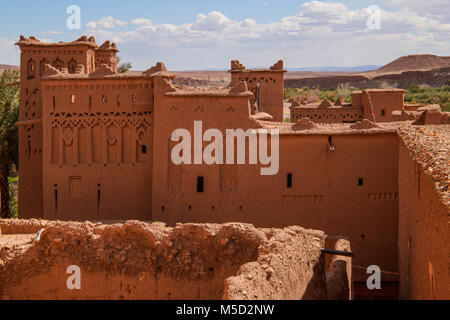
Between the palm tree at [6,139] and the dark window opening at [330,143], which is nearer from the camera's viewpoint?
the dark window opening at [330,143]

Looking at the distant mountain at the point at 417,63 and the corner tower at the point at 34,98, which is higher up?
the distant mountain at the point at 417,63

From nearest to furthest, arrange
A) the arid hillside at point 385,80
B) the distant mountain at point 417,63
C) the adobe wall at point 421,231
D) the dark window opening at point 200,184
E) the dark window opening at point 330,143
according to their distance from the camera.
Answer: the adobe wall at point 421,231 → the dark window opening at point 330,143 → the dark window opening at point 200,184 → the arid hillside at point 385,80 → the distant mountain at point 417,63

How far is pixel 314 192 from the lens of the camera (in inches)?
766

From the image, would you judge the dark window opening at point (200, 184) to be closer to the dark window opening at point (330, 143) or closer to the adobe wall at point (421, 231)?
the dark window opening at point (330, 143)

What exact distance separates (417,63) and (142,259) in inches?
5001

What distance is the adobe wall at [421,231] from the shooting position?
27.8ft

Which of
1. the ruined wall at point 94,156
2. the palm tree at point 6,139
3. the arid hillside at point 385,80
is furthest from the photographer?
the arid hillside at point 385,80

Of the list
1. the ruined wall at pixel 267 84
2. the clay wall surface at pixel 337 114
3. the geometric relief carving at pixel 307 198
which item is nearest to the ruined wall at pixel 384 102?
the clay wall surface at pixel 337 114

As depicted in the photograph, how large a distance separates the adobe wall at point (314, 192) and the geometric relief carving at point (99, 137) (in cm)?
126

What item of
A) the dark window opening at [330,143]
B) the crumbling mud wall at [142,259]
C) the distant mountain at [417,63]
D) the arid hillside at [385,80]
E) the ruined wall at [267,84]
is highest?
the distant mountain at [417,63]

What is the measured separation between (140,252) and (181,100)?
8.96 m

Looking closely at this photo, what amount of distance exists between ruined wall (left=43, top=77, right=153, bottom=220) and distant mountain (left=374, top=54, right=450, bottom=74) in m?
108
